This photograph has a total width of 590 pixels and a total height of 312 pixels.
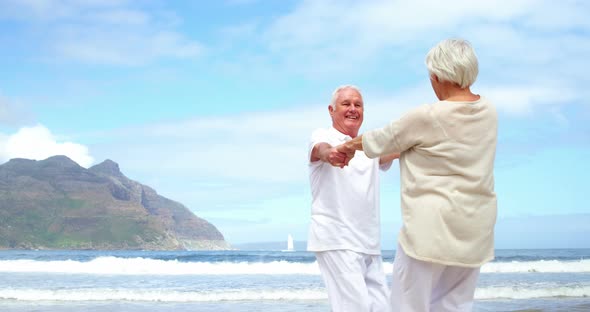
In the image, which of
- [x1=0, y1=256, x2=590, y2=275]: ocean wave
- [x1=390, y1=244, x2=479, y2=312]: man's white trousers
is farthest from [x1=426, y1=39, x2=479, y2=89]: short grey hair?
[x1=0, y1=256, x2=590, y2=275]: ocean wave

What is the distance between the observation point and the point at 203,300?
35.9 ft

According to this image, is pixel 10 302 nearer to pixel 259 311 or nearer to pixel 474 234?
pixel 259 311

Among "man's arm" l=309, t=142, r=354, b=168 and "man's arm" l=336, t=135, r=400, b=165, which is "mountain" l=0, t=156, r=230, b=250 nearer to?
"man's arm" l=309, t=142, r=354, b=168

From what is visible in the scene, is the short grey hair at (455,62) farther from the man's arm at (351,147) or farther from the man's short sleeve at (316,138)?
the man's short sleeve at (316,138)

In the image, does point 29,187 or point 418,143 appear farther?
point 29,187

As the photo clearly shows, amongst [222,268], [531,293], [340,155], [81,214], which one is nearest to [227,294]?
[531,293]

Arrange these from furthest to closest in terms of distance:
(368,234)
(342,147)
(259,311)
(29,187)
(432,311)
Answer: (29,187) < (259,311) < (368,234) < (342,147) < (432,311)

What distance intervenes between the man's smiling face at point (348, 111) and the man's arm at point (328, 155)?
0.33m

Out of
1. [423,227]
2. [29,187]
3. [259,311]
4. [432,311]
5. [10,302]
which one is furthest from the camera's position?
[29,187]

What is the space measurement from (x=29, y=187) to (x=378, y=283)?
147 meters

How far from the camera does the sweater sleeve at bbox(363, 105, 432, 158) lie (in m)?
2.76

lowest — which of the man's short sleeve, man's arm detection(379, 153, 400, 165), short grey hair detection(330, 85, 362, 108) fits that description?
man's arm detection(379, 153, 400, 165)

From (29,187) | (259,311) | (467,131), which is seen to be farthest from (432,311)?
(29,187)

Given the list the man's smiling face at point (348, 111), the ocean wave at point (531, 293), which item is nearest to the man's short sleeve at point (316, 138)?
the man's smiling face at point (348, 111)
